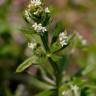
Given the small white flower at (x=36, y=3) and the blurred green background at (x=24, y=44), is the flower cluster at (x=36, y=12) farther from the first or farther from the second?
the blurred green background at (x=24, y=44)

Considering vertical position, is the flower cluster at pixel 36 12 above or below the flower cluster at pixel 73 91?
above

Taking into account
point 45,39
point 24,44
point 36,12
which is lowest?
point 45,39

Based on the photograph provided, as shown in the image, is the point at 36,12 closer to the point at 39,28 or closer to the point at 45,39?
the point at 39,28

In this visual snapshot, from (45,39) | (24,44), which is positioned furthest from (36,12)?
(24,44)

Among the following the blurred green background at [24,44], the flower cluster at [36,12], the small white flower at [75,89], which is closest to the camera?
the flower cluster at [36,12]

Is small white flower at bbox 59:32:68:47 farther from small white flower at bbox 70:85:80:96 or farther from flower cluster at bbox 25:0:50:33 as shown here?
small white flower at bbox 70:85:80:96

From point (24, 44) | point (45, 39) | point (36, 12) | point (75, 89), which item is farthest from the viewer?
point (24, 44)

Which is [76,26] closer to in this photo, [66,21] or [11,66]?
[66,21]

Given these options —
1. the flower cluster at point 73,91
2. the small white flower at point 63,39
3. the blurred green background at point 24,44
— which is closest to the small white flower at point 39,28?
the small white flower at point 63,39

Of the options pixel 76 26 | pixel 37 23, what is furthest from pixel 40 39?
pixel 76 26
